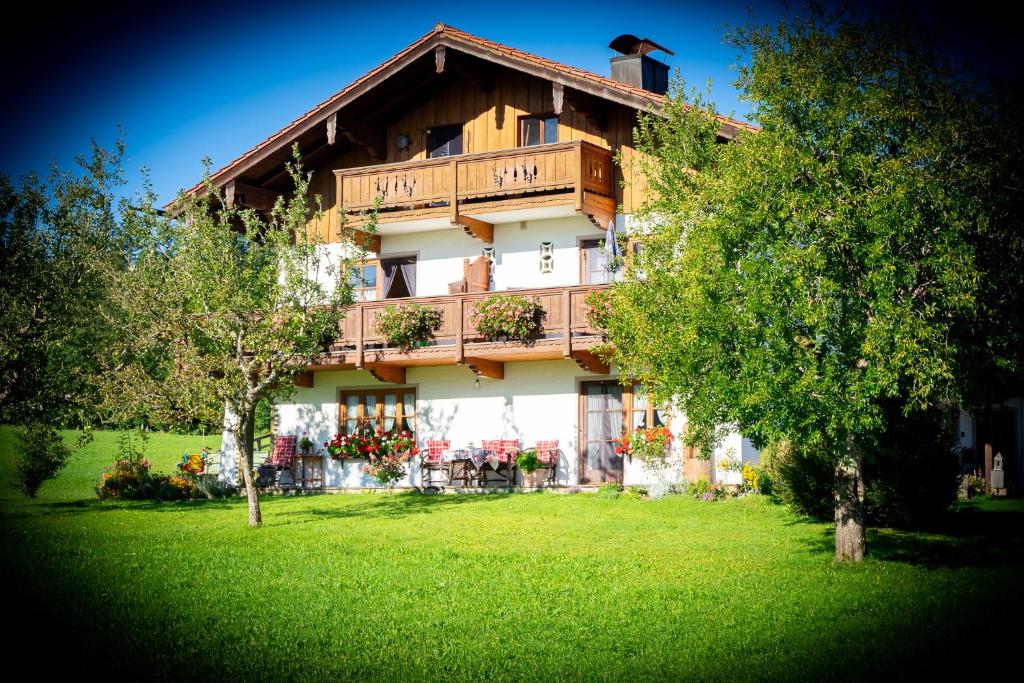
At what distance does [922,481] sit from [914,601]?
516 centimetres

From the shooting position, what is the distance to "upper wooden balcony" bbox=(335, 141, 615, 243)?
2231 cm

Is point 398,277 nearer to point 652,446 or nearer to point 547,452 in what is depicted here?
point 547,452

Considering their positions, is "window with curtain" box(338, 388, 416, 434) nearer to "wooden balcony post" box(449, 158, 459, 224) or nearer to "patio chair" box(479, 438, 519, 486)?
"patio chair" box(479, 438, 519, 486)

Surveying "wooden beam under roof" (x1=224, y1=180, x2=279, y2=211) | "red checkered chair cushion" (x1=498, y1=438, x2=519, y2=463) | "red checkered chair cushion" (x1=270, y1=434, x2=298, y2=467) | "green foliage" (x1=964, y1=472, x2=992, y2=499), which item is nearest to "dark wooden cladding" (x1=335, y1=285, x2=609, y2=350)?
"red checkered chair cushion" (x1=498, y1=438, x2=519, y2=463)

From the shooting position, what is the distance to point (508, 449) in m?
23.4

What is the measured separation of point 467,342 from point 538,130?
5.55 m

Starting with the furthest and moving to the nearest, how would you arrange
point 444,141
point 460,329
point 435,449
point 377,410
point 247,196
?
point 247,196 → point 444,141 → point 377,410 → point 435,449 → point 460,329

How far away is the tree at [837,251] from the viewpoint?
1127 cm

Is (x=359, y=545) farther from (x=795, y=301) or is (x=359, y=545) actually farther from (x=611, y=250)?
(x=611, y=250)

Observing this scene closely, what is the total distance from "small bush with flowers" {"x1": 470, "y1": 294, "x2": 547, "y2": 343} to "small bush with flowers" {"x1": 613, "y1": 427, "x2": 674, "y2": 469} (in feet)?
10.0

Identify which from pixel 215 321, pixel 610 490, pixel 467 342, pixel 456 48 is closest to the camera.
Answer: pixel 215 321

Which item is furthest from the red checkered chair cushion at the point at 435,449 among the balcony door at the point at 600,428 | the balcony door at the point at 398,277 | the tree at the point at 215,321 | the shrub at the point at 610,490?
the tree at the point at 215,321

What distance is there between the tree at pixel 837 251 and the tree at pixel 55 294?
1156 cm

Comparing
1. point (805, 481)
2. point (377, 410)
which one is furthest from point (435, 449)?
point (805, 481)
